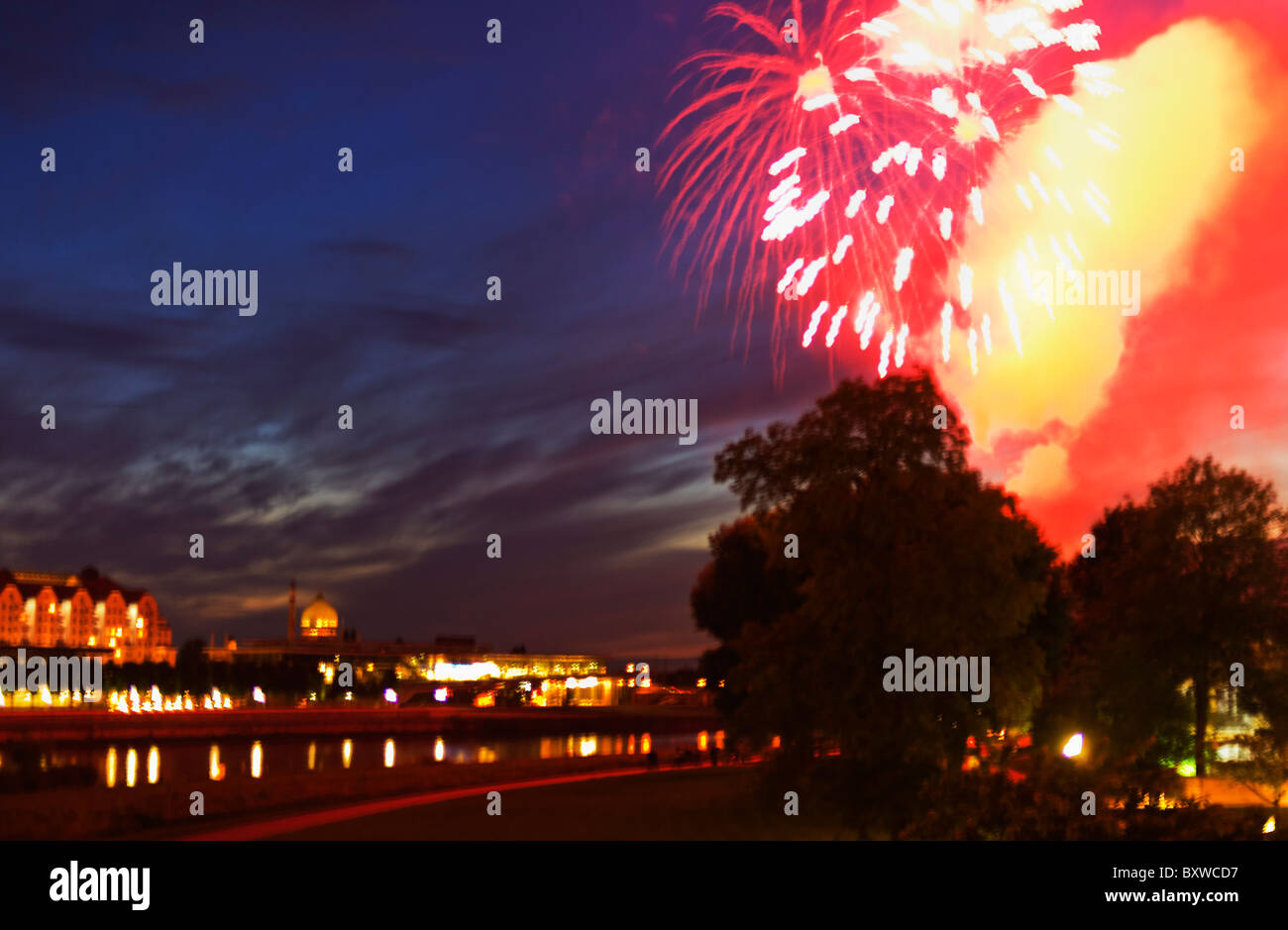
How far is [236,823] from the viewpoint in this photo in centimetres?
2767

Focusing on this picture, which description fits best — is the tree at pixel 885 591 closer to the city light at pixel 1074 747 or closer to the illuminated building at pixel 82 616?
the city light at pixel 1074 747

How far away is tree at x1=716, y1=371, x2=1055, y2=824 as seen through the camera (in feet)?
85.8

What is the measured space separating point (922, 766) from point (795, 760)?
3236 millimetres

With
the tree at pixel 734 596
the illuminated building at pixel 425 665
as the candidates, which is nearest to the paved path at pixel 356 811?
the tree at pixel 734 596

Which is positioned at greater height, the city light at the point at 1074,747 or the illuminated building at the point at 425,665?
the city light at the point at 1074,747

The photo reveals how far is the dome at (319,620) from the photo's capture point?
182250 mm

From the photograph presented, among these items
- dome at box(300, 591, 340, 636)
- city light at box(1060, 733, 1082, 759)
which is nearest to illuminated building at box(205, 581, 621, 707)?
dome at box(300, 591, 340, 636)

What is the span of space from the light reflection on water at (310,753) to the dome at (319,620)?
89710 millimetres

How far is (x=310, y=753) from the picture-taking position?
248ft

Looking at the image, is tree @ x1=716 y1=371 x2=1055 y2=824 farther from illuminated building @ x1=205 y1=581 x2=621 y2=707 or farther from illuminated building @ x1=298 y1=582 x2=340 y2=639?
illuminated building @ x1=298 y1=582 x2=340 y2=639

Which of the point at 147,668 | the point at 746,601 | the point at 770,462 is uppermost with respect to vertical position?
the point at 770,462
